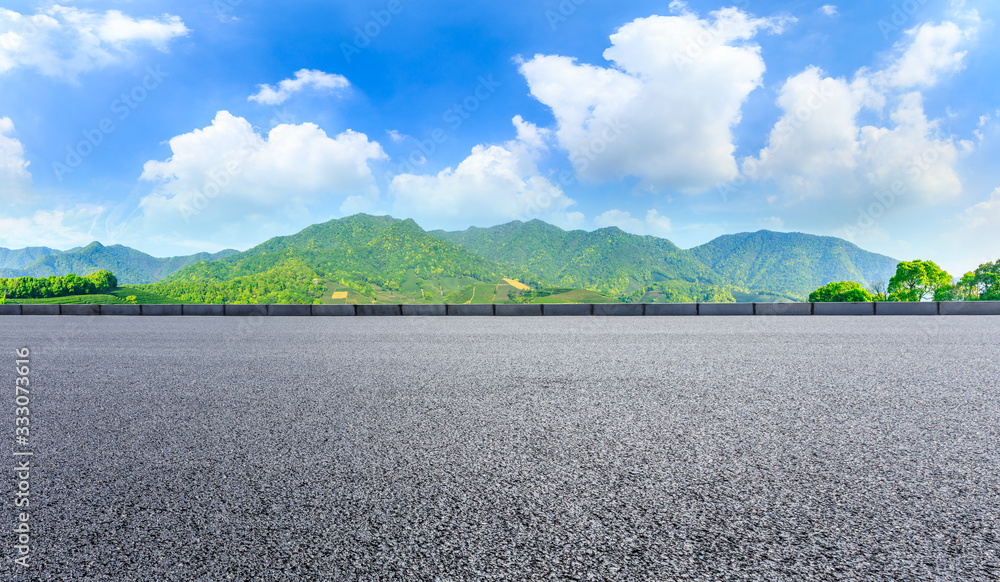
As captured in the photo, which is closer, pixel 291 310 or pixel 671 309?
pixel 671 309

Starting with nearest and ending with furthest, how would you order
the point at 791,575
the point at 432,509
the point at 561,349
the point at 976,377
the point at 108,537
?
the point at 791,575, the point at 108,537, the point at 432,509, the point at 976,377, the point at 561,349

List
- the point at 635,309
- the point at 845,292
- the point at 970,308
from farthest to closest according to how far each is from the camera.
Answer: the point at 845,292
the point at 635,309
the point at 970,308

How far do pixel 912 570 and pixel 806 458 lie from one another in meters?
1.35

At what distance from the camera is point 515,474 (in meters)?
3.15

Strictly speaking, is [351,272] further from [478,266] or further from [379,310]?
[379,310]

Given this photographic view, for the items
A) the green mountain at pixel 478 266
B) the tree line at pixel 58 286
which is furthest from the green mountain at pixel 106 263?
the tree line at pixel 58 286

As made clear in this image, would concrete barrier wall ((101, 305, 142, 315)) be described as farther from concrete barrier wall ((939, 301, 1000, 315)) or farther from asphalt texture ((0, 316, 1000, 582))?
concrete barrier wall ((939, 301, 1000, 315))

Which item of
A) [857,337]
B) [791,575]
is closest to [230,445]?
[791,575]

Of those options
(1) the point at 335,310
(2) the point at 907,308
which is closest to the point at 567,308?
(1) the point at 335,310

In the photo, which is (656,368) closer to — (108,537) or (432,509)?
(432,509)

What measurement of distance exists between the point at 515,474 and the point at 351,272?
95698 mm

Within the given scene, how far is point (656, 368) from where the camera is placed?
272 inches

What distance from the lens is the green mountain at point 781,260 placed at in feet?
362

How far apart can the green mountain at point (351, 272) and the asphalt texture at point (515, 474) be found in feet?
200
